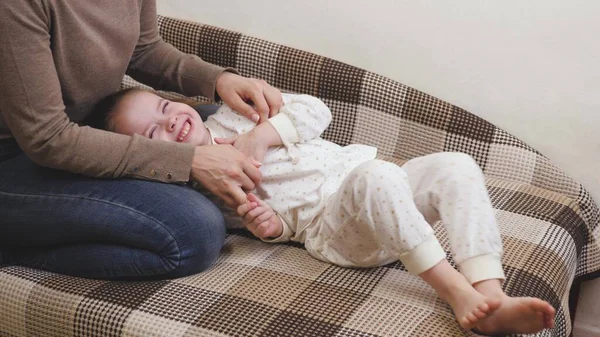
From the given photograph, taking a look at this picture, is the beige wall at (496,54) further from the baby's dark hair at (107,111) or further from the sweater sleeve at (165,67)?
the baby's dark hair at (107,111)

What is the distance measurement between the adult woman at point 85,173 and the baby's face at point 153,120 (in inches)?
3.1

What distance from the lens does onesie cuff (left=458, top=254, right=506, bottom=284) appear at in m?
1.30

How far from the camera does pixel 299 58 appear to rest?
2006 mm

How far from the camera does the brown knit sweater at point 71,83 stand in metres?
1.37

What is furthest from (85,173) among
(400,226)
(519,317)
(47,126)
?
(519,317)

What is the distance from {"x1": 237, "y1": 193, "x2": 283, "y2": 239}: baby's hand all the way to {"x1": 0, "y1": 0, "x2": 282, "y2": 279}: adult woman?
0.03m

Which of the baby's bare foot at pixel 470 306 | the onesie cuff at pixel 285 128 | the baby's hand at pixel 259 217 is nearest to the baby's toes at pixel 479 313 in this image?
the baby's bare foot at pixel 470 306

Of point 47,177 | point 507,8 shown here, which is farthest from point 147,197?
point 507,8

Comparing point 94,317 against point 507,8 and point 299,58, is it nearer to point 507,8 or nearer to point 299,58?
point 299,58

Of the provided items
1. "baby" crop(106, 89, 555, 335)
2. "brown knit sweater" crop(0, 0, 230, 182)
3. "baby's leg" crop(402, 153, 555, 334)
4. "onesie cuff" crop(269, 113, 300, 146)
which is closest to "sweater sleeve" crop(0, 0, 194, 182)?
"brown knit sweater" crop(0, 0, 230, 182)

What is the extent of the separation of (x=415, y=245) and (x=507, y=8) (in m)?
0.79

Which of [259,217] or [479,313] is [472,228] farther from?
[259,217]

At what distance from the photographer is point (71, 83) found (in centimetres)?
153

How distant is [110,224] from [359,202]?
46 centimetres
